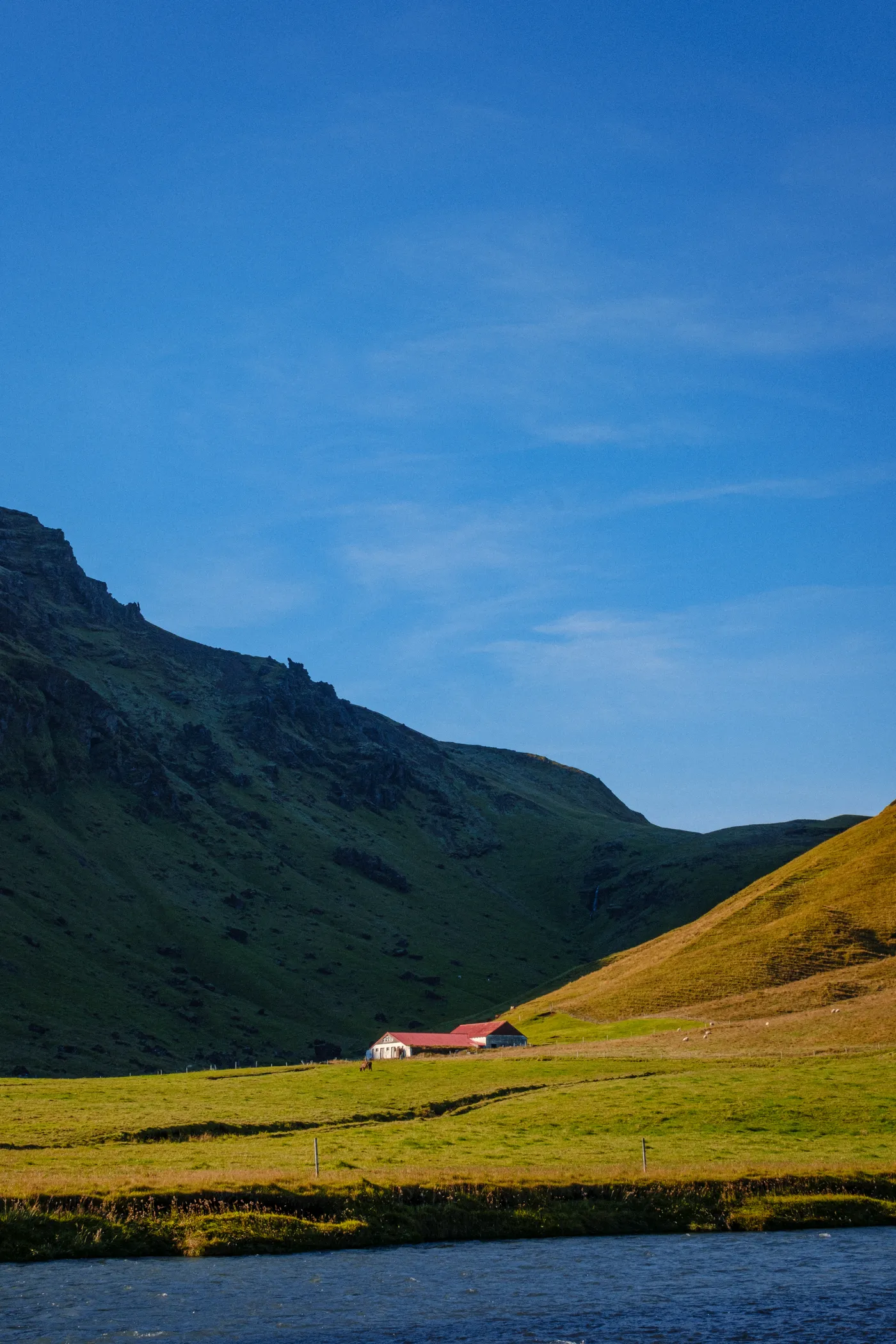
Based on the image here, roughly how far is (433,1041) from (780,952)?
49301mm

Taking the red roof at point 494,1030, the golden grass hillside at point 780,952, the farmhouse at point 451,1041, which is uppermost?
the golden grass hillside at point 780,952

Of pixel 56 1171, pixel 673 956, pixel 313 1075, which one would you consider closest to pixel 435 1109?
pixel 313 1075

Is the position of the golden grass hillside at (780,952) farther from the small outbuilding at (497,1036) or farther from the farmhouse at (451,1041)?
the farmhouse at (451,1041)

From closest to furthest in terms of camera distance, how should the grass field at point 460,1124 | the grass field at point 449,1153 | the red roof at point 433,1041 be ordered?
the grass field at point 449,1153
the grass field at point 460,1124
the red roof at point 433,1041

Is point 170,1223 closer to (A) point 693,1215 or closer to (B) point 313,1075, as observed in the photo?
(A) point 693,1215

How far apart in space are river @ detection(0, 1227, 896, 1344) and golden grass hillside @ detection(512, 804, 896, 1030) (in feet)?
335

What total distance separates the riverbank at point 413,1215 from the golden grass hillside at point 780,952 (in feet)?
299

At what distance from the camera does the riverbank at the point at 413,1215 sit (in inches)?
1554

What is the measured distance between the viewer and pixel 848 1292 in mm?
34094

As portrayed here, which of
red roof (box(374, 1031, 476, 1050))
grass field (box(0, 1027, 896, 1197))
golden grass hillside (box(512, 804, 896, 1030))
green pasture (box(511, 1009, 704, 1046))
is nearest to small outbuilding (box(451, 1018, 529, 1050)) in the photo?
red roof (box(374, 1031, 476, 1050))

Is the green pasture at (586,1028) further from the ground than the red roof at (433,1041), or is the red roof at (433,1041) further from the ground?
the green pasture at (586,1028)

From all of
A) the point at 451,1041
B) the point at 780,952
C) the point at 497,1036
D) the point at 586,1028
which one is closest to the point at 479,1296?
the point at 586,1028

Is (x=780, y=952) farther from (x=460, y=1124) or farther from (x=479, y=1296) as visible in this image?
(x=479, y=1296)

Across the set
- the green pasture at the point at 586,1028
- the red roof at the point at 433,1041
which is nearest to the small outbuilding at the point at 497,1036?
the red roof at the point at 433,1041
